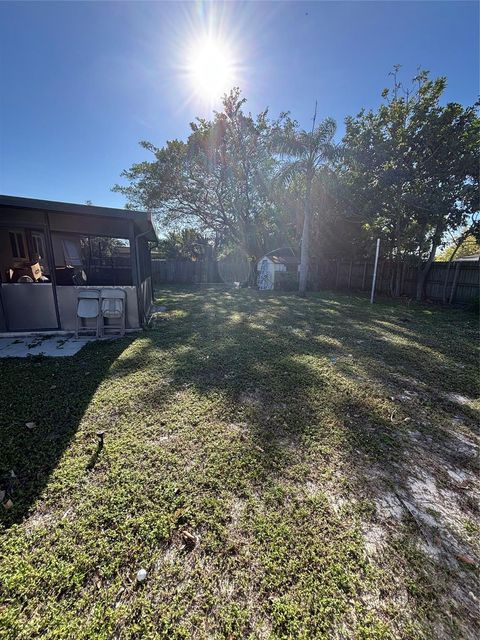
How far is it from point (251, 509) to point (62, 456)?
1626mm

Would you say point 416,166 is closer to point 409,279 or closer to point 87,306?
point 409,279

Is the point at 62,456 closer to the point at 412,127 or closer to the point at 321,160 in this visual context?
the point at 321,160

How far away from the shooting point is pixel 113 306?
5.46m

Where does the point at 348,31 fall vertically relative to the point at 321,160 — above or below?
above

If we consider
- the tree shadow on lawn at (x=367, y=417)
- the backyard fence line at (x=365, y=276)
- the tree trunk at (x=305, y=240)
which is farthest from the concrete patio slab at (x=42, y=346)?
the backyard fence line at (x=365, y=276)

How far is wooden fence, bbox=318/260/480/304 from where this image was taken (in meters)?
11.0

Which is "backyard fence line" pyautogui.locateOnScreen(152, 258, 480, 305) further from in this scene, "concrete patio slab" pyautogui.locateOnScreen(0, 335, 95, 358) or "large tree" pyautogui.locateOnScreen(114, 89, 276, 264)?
"concrete patio slab" pyautogui.locateOnScreen(0, 335, 95, 358)

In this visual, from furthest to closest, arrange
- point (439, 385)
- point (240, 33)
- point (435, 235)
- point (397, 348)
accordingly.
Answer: point (435, 235) < point (240, 33) < point (397, 348) < point (439, 385)

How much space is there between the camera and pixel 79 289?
5.48 meters

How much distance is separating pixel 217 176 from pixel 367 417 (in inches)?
671

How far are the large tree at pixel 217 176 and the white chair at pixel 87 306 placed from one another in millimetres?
12268

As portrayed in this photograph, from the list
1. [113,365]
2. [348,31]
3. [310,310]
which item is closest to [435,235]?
[310,310]

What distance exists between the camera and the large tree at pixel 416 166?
984 centimetres

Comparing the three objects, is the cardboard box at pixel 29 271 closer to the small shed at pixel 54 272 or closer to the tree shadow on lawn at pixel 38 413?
the small shed at pixel 54 272
